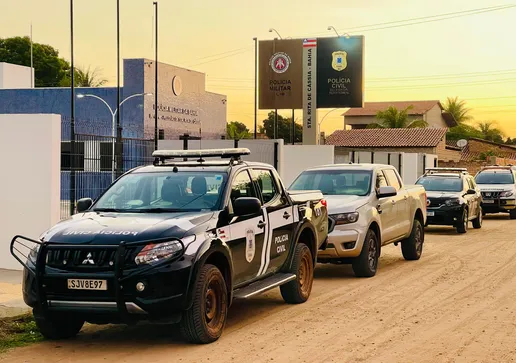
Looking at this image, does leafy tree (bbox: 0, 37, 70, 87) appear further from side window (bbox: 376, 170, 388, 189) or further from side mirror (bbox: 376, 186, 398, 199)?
side mirror (bbox: 376, 186, 398, 199)

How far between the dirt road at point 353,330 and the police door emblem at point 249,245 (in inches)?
30.9

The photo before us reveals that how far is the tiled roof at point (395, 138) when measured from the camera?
7800 centimetres

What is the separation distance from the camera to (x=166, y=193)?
9.61 metres

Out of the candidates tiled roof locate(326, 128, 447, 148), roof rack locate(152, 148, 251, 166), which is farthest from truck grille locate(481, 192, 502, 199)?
tiled roof locate(326, 128, 447, 148)

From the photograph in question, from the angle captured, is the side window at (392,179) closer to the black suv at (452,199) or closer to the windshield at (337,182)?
the windshield at (337,182)

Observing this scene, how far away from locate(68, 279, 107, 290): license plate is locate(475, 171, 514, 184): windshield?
26.9 meters

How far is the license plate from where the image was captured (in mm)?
8070

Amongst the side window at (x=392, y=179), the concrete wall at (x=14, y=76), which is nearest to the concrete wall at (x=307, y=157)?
the side window at (x=392, y=179)

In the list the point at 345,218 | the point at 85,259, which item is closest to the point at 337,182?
the point at 345,218

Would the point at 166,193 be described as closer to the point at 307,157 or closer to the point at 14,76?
the point at 307,157

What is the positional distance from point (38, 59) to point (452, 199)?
7702 centimetres

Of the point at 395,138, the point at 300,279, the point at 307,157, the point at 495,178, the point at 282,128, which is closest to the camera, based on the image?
the point at 300,279

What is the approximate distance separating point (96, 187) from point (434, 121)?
9091cm

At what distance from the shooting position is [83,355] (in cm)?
825
